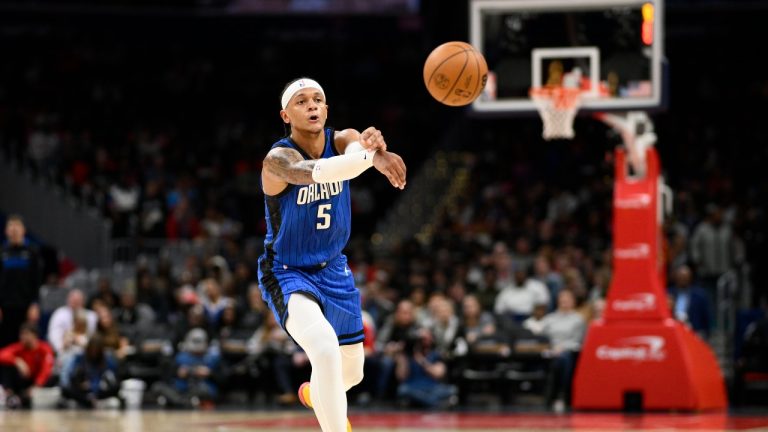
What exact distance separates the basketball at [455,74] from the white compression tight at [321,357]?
5.32 ft

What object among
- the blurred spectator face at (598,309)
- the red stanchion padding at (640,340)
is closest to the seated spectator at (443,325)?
the blurred spectator face at (598,309)

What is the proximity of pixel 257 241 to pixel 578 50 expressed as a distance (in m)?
9.19

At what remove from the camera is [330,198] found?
7.95 meters

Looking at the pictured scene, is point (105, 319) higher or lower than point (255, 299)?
lower

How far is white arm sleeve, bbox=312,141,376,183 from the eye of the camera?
731 centimetres

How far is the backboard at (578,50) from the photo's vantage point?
552 inches

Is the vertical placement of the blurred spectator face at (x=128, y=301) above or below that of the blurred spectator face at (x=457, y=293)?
below

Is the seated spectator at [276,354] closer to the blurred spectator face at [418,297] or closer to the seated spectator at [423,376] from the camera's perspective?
the seated spectator at [423,376]

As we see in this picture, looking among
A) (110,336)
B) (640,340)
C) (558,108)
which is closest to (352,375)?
(558,108)

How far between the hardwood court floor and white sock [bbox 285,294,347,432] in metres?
4.13

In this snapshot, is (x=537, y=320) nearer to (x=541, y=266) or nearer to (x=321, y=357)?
(x=541, y=266)

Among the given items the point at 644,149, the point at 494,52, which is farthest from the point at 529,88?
the point at 644,149

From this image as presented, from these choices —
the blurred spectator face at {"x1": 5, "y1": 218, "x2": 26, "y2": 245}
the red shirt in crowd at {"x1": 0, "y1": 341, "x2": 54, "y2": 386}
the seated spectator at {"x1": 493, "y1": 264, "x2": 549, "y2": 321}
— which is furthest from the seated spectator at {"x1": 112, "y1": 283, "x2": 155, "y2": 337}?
the seated spectator at {"x1": 493, "y1": 264, "x2": 549, "y2": 321}

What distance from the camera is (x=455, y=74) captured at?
815 cm
